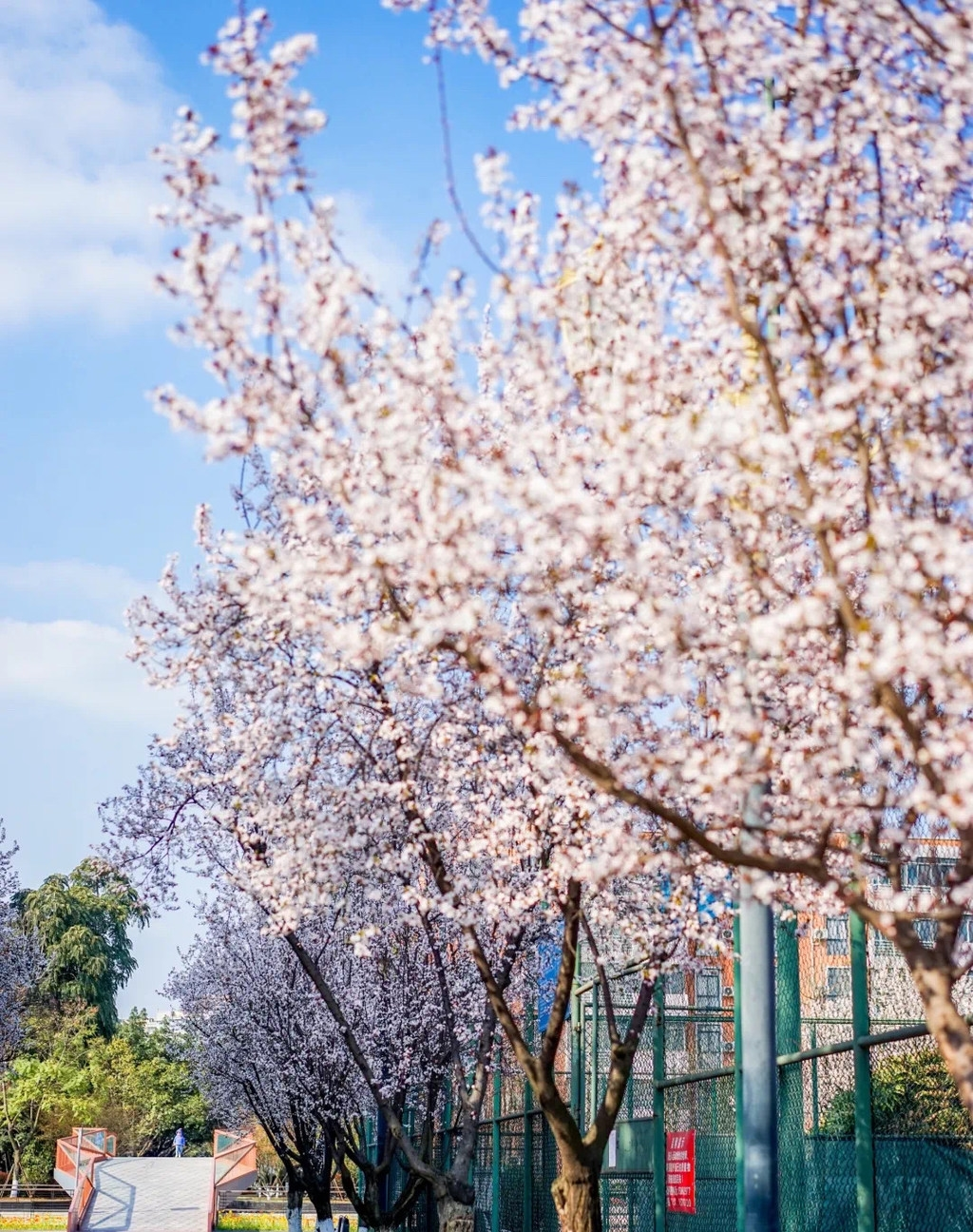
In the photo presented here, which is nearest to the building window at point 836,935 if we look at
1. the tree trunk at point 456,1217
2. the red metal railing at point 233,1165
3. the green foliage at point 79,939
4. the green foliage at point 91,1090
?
the tree trunk at point 456,1217

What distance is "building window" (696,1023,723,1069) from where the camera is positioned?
43.6ft

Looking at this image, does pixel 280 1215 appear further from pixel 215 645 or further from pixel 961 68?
pixel 961 68

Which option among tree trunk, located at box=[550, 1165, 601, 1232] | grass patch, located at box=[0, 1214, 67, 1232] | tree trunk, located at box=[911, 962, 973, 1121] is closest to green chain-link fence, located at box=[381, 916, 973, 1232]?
tree trunk, located at box=[550, 1165, 601, 1232]

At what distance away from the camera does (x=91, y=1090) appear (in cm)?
6525

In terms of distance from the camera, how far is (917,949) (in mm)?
4883

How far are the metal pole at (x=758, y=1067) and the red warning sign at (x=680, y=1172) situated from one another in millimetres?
3742

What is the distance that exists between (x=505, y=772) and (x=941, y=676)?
430cm

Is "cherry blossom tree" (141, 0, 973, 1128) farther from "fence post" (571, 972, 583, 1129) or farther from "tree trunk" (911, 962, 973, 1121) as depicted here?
"fence post" (571, 972, 583, 1129)

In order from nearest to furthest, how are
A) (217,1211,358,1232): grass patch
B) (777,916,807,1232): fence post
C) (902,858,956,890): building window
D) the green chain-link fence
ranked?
1. (902,858,956,890): building window
2. the green chain-link fence
3. (777,916,807,1232): fence post
4. (217,1211,358,1232): grass patch

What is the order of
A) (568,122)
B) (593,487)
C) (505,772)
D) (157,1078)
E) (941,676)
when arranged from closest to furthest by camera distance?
(941,676)
(568,122)
(593,487)
(505,772)
(157,1078)

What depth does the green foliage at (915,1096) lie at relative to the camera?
719 cm

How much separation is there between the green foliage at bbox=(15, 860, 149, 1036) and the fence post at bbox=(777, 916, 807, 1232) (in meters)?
65.5

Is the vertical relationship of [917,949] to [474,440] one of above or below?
below

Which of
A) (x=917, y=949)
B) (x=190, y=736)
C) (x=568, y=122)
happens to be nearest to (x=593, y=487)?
(x=568, y=122)
